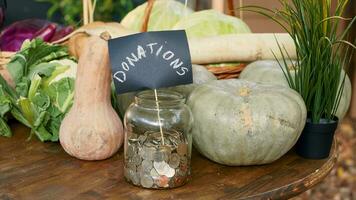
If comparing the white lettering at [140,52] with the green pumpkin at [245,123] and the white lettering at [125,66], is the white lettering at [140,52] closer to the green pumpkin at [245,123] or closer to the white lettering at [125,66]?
the white lettering at [125,66]

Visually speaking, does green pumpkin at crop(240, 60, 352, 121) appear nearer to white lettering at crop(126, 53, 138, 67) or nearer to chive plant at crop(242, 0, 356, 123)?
chive plant at crop(242, 0, 356, 123)

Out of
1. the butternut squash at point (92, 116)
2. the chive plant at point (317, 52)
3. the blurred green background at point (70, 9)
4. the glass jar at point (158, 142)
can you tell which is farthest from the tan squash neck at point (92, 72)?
the blurred green background at point (70, 9)

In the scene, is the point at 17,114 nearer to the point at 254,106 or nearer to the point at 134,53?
the point at 134,53

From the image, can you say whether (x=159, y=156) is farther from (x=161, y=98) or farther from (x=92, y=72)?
(x=92, y=72)

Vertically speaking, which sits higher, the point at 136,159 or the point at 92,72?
the point at 92,72

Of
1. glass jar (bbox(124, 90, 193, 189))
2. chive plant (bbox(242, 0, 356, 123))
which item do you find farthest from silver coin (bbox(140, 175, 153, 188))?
chive plant (bbox(242, 0, 356, 123))

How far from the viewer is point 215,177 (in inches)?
41.6

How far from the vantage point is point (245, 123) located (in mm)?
1059

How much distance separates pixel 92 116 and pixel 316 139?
46cm

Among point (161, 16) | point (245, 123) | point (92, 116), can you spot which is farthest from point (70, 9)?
point (245, 123)

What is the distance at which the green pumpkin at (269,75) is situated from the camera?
1.30m

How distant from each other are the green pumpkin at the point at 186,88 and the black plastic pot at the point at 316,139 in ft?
0.83

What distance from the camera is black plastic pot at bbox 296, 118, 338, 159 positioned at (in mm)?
1154

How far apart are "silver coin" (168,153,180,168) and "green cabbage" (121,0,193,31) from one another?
2.48 feet
